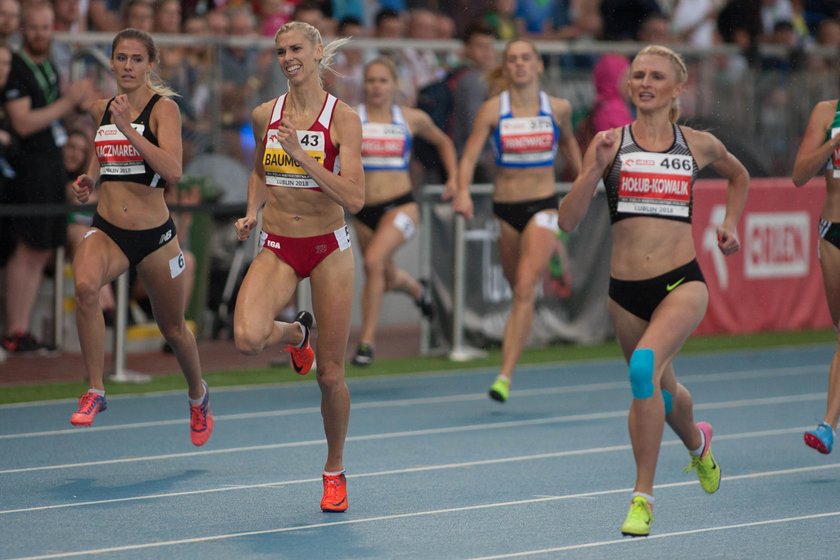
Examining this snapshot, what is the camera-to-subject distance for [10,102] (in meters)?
12.1

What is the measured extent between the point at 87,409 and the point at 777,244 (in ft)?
31.0

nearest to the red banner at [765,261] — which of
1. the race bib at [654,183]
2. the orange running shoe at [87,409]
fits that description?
the race bib at [654,183]

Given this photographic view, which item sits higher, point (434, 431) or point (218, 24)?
point (218, 24)

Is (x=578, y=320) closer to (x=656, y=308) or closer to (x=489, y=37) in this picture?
(x=489, y=37)

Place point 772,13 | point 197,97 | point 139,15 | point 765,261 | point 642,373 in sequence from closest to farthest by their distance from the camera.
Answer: point 642,373, point 139,15, point 197,97, point 765,261, point 772,13

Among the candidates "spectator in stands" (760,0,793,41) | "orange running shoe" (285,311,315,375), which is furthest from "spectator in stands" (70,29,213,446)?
"spectator in stands" (760,0,793,41)

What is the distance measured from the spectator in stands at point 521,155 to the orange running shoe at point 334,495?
3918mm

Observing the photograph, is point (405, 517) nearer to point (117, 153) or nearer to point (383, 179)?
point (117, 153)

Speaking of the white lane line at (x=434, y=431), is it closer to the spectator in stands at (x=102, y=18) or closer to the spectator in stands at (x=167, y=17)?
the spectator in stands at (x=167, y=17)

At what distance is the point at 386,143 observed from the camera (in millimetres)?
11977

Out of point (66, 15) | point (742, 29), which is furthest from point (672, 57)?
point (742, 29)

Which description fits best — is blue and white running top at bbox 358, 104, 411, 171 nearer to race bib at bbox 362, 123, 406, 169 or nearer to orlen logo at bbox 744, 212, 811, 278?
race bib at bbox 362, 123, 406, 169

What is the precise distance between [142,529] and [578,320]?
8.33 metres

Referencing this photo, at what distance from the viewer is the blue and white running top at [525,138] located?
11.1 metres
